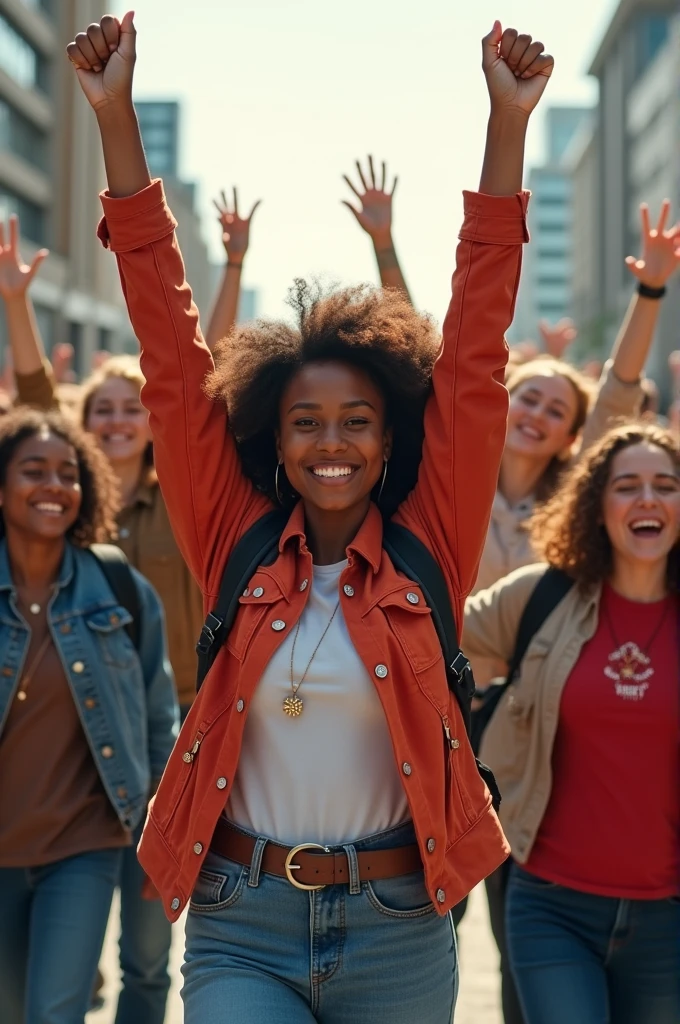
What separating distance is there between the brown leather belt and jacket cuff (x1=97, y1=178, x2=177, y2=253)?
1.26m

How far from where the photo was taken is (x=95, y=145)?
156ft

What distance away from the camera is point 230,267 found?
17.6 feet

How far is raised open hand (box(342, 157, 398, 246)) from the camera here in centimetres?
537

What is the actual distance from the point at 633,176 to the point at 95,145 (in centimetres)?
3644

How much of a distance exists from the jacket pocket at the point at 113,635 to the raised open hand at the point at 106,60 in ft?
5.87

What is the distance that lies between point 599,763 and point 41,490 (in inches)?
76.5

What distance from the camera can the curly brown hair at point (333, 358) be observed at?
316 centimetres

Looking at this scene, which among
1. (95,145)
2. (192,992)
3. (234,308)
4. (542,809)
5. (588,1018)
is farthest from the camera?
(95,145)

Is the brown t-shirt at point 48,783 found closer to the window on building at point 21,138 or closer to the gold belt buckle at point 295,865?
the gold belt buckle at point 295,865

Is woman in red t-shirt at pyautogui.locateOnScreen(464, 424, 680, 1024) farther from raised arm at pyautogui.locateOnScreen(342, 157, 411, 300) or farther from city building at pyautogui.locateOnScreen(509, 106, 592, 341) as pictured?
city building at pyautogui.locateOnScreen(509, 106, 592, 341)

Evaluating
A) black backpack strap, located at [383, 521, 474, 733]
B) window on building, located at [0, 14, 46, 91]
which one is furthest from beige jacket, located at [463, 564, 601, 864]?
window on building, located at [0, 14, 46, 91]

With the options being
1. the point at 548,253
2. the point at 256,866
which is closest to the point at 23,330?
the point at 256,866

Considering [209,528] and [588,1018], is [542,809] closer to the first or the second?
[588,1018]

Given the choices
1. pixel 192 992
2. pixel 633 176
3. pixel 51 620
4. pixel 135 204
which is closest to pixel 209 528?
pixel 135 204
